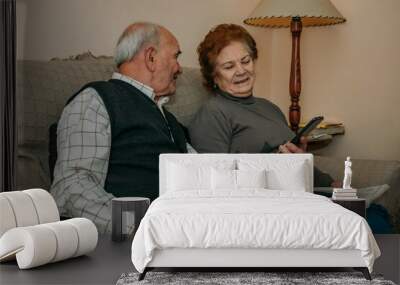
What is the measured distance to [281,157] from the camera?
684cm

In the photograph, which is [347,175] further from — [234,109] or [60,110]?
[60,110]

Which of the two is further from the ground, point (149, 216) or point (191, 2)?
point (191, 2)

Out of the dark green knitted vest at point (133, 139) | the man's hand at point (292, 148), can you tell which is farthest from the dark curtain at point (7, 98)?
the man's hand at point (292, 148)

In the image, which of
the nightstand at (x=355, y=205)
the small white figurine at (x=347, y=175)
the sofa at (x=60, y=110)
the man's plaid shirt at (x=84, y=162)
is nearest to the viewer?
the nightstand at (x=355, y=205)

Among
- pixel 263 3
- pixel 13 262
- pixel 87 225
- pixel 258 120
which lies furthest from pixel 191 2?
pixel 13 262

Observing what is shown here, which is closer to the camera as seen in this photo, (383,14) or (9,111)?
(9,111)

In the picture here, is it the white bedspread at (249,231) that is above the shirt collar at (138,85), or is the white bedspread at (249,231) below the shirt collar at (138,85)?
below

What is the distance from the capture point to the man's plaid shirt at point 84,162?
686cm

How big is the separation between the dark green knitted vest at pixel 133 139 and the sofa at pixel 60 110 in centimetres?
20

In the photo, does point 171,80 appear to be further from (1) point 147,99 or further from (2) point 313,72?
(2) point 313,72

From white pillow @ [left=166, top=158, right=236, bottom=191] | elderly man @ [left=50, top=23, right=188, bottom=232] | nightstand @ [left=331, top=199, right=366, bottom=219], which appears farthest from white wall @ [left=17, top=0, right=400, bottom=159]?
white pillow @ [left=166, top=158, right=236, bottom=191]

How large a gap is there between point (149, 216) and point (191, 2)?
2.90m

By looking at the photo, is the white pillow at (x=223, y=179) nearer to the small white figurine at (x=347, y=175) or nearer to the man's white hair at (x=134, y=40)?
the small white figurine at (x=347, y=175)

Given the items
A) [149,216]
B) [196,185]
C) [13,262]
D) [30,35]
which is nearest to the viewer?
[149,216]
